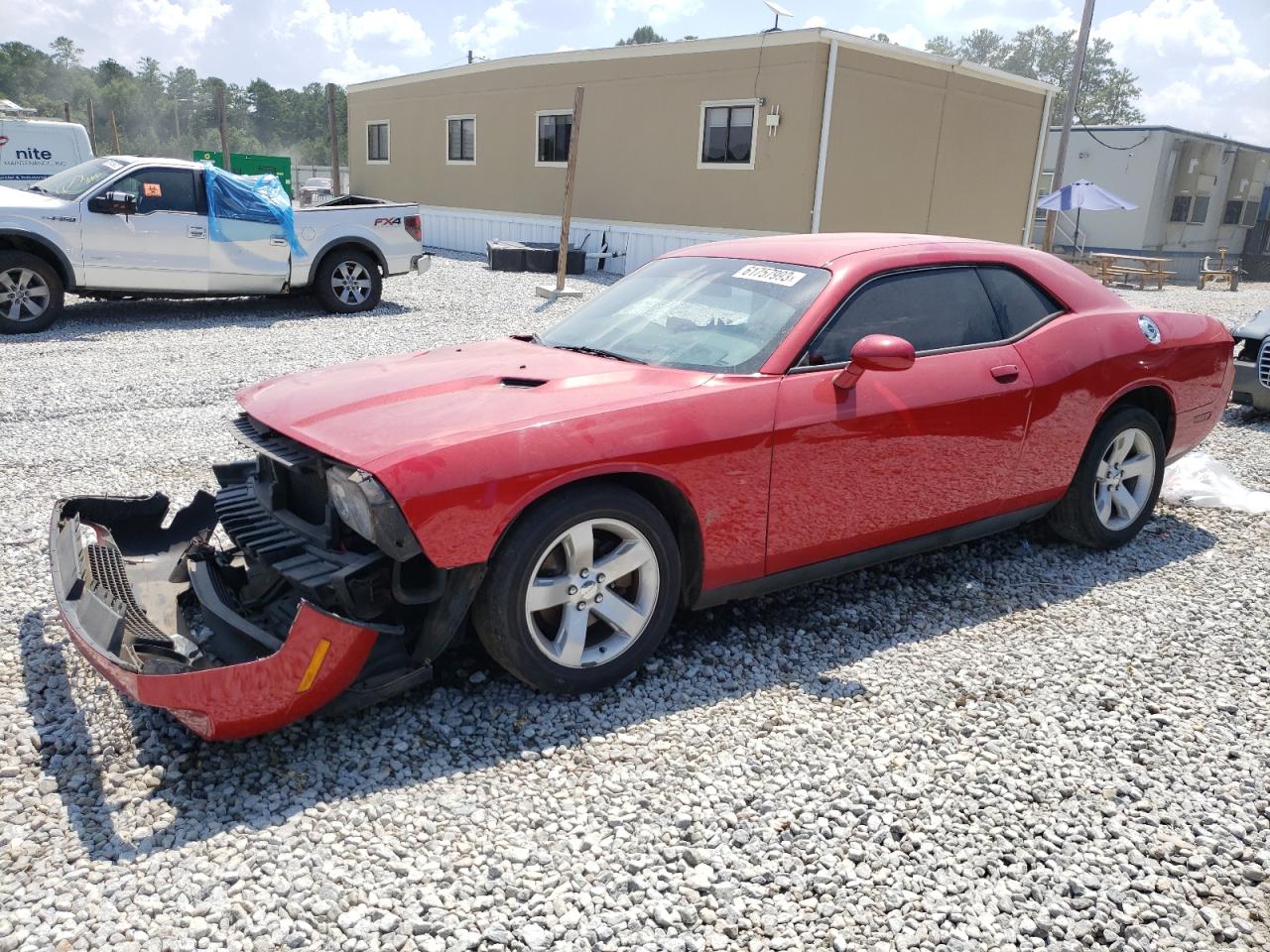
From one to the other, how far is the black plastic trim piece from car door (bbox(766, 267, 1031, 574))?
4 cm

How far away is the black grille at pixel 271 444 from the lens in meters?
3.21

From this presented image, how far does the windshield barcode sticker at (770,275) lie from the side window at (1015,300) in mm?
969

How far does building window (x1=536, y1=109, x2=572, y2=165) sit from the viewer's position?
19.2 metres

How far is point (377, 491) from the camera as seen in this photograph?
286 cm

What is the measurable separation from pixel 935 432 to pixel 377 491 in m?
2.22

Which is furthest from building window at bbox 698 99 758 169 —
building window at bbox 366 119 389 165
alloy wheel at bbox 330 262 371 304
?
building window at bbox 366 119 389 165

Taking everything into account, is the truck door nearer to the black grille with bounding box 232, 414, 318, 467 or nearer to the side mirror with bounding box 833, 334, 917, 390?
the black grille with bounding box 232, 414, 318, 467

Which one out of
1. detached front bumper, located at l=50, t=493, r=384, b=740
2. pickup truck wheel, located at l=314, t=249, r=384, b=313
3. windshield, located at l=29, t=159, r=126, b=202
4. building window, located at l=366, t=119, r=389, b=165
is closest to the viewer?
detached front bumper, located at l=50, t=493, r=384, b=740

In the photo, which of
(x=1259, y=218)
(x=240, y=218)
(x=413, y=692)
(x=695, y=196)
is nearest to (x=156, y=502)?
(x=413, y=692)

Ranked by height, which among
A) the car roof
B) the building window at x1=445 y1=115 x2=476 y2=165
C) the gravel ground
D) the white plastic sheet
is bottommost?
the gravel ground

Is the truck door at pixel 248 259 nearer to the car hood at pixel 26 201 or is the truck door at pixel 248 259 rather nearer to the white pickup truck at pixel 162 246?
the white pickup truck at pixel 162 246

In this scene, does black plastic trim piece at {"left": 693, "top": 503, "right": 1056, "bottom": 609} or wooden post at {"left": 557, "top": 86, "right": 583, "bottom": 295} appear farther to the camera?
wooden post at {"left": 557, "top": 86, "right": 583, "bottom": 295}

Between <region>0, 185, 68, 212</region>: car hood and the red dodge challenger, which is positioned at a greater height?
<region>0, 185, 68, 212</region>: car hood

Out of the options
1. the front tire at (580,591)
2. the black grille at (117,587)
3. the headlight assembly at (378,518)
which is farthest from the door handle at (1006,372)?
the black grille at (117,587)
